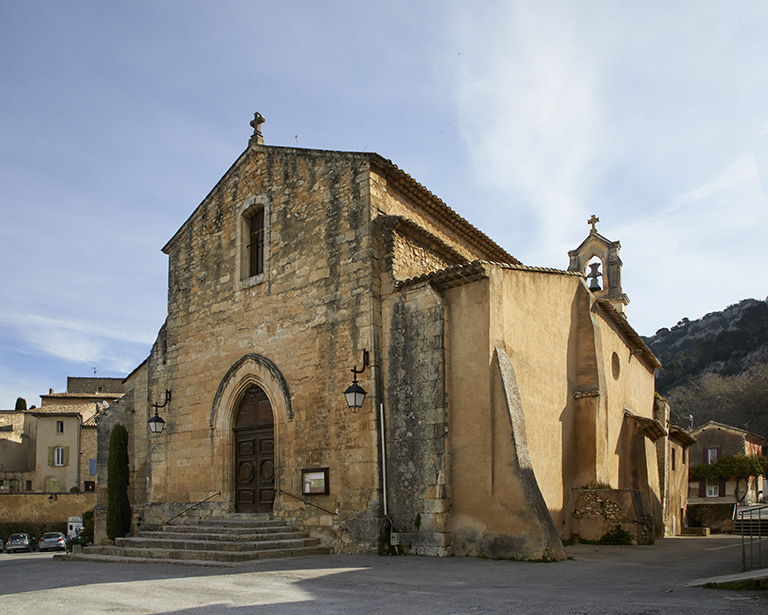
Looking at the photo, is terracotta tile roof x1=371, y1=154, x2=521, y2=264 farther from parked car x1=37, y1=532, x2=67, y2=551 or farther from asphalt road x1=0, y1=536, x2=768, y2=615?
parked car x1=37, y1=532, x2=67, y2=551

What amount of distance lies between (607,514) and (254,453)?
736 cm

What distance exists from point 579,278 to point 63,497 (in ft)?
99.1


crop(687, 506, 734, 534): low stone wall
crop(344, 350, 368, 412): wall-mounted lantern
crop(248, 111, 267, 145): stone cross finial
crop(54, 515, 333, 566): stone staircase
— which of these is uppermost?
crop(248, 111, 267, 145): stone cross finial

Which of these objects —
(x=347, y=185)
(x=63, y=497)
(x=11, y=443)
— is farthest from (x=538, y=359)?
(x=11, y=443)

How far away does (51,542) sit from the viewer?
96.3 ft

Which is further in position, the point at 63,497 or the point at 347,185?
the point at 63,497

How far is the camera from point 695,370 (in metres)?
62.8

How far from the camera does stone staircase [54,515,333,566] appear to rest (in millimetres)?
10867

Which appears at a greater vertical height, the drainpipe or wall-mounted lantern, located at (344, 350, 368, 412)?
wall-mounted lantern, located at (344, 350, 368, 412)

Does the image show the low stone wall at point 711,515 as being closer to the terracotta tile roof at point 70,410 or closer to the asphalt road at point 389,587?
the asphalt road at point 389,587

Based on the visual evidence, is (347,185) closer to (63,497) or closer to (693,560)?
(693,560)

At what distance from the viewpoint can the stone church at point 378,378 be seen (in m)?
11.1

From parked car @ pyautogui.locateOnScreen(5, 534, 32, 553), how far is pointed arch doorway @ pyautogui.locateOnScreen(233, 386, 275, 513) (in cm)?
2077

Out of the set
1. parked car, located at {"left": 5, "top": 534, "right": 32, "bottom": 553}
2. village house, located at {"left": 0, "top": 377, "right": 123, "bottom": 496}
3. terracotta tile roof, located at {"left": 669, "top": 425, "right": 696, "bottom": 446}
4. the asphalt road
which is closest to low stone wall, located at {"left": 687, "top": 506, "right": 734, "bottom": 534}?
terracotta tile roof, located at {"left": 669, "top": 425, "right": 696, "bottom": 446}
